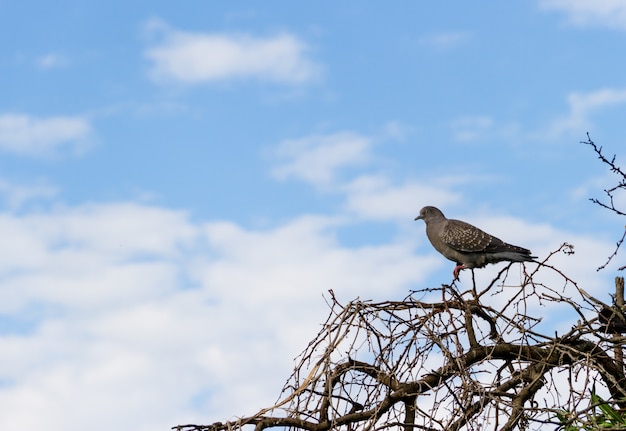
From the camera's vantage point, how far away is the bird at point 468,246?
9203mm

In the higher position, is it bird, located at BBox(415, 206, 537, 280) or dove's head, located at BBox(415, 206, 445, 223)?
dove's head, located at BBox(415, 206, 445, 223)

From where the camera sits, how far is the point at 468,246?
923cm

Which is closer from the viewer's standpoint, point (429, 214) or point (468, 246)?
point (468, 246)

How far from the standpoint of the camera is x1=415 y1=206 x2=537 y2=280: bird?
9203mm

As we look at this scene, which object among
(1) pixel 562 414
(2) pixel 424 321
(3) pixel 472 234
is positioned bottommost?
(1) pixel 562 414

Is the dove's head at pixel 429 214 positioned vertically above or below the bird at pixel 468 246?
above

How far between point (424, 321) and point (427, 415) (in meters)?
0.54

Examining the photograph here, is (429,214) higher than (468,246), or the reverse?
(429,214)

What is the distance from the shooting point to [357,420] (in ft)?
15.1

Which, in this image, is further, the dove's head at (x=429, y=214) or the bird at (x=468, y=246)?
the dove's head at (x=429, y=214)

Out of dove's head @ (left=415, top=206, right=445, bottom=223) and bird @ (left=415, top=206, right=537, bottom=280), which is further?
dove's head @ (left=415, top=206, right=445, bottom=223)

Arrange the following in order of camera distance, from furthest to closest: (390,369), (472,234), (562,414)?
(472,234), (390,369), (562,414)

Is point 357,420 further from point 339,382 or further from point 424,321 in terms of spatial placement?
point 424,321

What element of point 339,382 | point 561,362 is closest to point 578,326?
point 561,362
